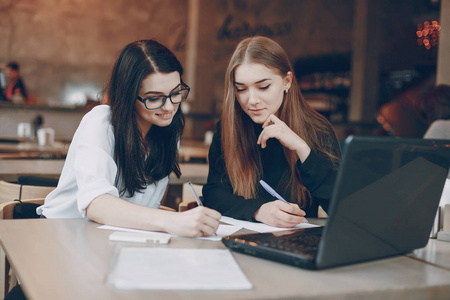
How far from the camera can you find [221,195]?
186cm

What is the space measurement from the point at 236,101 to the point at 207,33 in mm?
8077

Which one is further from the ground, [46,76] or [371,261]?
[46,76]

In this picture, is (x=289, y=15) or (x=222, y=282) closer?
(x=222, y=282)

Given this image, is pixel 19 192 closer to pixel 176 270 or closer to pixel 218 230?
pixel 218 230

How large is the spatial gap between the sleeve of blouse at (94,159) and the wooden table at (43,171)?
1.12 metres

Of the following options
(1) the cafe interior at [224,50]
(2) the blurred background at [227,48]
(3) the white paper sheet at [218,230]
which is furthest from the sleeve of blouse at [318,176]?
(2) the blurred background at [227,48]

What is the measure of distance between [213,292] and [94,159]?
0.85m

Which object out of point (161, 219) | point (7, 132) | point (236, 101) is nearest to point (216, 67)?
point (7, 132)

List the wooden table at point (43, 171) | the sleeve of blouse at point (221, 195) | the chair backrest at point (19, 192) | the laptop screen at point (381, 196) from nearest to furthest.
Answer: the laptop screen at point (381, 196)
the sleeve of blouse at point (221, 195)
the chair backrest at point (19, 192)
the wooden table at point (43, 171)

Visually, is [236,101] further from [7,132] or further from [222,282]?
[7,132]

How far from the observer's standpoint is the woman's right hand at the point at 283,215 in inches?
59.2

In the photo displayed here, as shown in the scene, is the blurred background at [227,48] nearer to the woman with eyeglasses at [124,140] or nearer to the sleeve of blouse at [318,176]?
the woman with eyeglasses at [124,140]

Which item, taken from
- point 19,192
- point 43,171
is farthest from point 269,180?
point 43,171

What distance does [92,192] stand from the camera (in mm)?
1492
